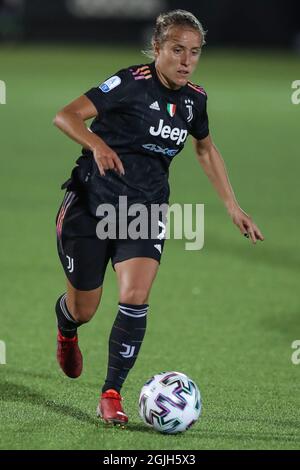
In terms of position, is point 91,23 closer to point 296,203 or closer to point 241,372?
point 296,203

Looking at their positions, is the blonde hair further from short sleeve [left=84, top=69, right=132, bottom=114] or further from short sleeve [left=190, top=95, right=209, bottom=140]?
short sleeve [left=190, top=95, right=209, bottom=140]

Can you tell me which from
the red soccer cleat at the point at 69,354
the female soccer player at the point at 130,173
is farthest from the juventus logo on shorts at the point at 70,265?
the red soccer cleat at the point at 69,354

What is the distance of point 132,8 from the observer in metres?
38.0

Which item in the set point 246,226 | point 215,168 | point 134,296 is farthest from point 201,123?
point 134,296

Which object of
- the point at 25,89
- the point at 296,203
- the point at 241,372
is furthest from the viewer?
the point at 25,89

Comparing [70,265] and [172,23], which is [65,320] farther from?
[172,23]

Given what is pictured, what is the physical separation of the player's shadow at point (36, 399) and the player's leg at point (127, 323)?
163mm

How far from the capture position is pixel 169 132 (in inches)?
242

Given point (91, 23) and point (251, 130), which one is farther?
point (91, 23)

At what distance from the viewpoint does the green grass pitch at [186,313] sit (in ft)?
19.2

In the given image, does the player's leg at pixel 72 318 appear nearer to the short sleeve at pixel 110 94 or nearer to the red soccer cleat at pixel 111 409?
the red soccer cleat at pixel 111 409

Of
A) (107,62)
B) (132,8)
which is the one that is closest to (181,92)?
(107,62)

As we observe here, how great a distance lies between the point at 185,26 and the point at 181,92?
402 mm

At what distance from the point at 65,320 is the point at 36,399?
0.54 meters
